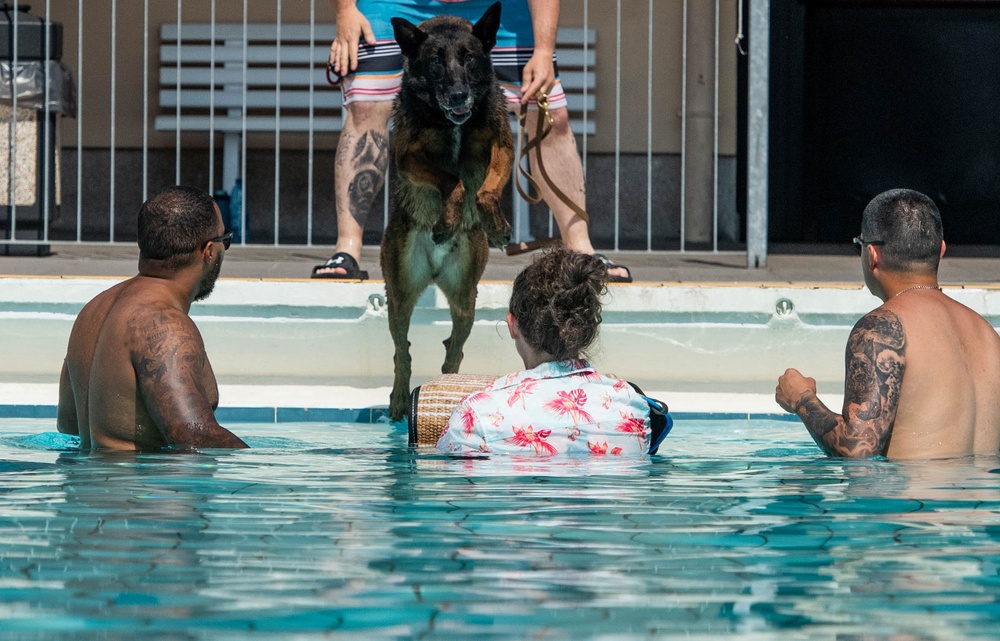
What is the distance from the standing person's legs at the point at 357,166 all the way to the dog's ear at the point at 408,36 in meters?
1.05

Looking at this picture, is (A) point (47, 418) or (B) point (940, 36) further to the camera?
(B) point (940, 36)

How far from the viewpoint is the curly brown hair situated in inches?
147

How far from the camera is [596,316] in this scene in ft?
12.5

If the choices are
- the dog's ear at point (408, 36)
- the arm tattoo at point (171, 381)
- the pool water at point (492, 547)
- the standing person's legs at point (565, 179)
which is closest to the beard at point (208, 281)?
the arm tattoo at point (171, 381)

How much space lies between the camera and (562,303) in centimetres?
373

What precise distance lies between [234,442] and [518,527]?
125cm

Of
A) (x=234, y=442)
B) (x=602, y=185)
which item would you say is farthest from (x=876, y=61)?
(x=234, y=442)

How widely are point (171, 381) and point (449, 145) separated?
1.39 meters

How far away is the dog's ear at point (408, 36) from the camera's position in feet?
15.1

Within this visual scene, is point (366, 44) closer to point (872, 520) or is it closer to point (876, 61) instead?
point (872, 520)

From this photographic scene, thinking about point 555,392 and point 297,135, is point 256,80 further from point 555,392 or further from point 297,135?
point 555,392

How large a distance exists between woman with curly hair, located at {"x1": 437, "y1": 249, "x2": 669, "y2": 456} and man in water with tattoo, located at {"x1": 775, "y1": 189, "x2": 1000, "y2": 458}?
633mm

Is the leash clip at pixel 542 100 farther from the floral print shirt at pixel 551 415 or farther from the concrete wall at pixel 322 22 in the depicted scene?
the concrete wall at pixel 322 22

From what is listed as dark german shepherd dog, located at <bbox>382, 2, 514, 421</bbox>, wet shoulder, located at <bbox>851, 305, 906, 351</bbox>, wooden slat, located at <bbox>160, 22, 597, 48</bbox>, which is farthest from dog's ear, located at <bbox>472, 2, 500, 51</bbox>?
wooden slat, located at <bbox>160, 22, 597, 48</bbox>
